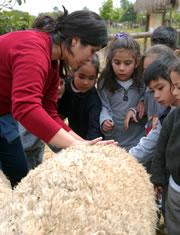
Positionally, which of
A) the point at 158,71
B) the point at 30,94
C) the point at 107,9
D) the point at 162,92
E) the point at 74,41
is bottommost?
the point at 107,9

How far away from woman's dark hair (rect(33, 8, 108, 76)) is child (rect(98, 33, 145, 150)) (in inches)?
32.5

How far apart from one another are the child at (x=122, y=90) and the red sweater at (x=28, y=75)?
0.96 metres

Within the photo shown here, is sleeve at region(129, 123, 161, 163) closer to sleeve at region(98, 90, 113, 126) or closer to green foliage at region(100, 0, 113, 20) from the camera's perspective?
sleeve at region(98, 90, 113, 126)

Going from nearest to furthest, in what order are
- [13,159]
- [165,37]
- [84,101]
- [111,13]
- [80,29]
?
[80,29] → [13,159] → [84,101] → [165,37] → [111,13]

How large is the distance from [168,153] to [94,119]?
0.73m

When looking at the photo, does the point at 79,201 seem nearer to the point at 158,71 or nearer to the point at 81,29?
the point at 81,29

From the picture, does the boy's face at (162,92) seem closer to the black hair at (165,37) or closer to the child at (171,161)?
the child at (171,161)

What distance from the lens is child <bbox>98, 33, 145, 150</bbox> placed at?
2.93 meters

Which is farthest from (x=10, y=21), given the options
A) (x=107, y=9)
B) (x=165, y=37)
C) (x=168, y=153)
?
(x=107, y=9)

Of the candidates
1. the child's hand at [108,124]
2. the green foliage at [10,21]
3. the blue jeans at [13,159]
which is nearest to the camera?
the blue jeans at [13,159]

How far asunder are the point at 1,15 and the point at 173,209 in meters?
1.99

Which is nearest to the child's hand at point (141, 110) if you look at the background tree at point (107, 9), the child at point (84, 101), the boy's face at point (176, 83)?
the child at point (84, 101)

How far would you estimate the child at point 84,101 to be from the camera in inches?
114

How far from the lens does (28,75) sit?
70.1 inches
